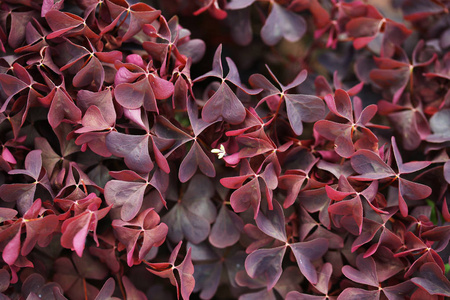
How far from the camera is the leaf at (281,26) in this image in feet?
1.63

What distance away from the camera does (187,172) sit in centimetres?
42

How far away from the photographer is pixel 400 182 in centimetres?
41

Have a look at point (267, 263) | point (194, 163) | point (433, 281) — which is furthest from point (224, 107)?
point (433, 281)

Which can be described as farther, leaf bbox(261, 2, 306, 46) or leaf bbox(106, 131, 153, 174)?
leaf bbox(261, 2, 306, 46)

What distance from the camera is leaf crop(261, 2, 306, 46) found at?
0.50 m

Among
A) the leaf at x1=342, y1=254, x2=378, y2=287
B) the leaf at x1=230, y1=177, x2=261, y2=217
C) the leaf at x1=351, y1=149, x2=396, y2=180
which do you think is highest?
the leaf at x1=351, y1=149, x2=396, y2=180

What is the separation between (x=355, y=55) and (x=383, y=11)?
10 centimetres

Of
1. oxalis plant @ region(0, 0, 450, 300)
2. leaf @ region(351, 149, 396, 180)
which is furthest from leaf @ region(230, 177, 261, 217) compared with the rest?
leaf @ region(351, 149, 396, 180)

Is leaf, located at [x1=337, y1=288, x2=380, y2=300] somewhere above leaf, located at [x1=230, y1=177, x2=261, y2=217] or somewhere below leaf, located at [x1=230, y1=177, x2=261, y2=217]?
below

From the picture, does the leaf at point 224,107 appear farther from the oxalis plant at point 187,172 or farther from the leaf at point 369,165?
the leaf at point 369,165

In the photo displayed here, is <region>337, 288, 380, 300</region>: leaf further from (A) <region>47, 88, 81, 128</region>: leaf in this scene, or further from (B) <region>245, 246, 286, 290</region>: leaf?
(A) <region>47, 88, 81, 128</region>: leaf

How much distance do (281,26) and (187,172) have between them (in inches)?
8.9

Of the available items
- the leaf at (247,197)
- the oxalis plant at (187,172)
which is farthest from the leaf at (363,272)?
the leaf at (247,197)

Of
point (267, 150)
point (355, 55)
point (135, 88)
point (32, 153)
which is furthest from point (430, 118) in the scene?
point (32, 153)
